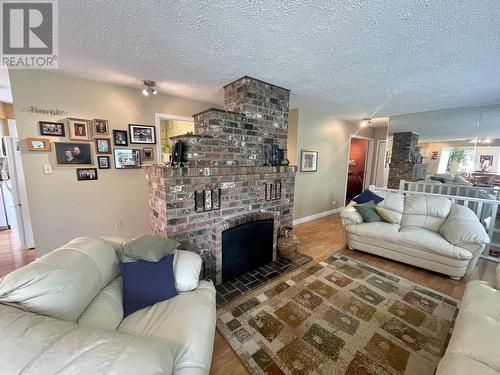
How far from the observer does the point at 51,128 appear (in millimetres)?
2582

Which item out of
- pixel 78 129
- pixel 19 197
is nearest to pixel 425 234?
pixel 78 129

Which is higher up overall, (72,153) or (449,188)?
(72,153)

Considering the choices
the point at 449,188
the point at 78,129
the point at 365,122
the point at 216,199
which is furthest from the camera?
the point at 365,122

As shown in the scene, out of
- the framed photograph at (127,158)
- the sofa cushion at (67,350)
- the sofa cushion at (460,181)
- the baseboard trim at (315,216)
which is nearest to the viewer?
the sofa cushion at (67,350)

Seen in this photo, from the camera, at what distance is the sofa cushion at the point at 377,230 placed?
2.87 m

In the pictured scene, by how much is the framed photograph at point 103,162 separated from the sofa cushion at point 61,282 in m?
1.88

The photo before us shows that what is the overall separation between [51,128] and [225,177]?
7.69 feet

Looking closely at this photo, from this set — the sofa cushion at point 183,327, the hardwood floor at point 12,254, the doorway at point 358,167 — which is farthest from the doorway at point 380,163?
the hardwood floor at point 12,254

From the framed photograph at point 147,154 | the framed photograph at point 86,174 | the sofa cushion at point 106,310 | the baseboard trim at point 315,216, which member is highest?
the framed photograph at point 147,154

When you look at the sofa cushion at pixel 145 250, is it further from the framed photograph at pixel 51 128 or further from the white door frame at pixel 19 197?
the white door frame at pixel 19 197

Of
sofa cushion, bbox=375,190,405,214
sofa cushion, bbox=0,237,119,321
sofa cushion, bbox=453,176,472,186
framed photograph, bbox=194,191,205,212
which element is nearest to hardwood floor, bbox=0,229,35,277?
sofa cushion, bbox=0,237,119,321

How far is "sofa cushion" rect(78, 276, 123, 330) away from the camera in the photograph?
113cm

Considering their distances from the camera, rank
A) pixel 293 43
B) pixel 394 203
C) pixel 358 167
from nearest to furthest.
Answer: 1. pixel 293 43
2. pixel 394 203
3. pixel 358 167

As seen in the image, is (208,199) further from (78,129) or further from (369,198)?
(369,198)
